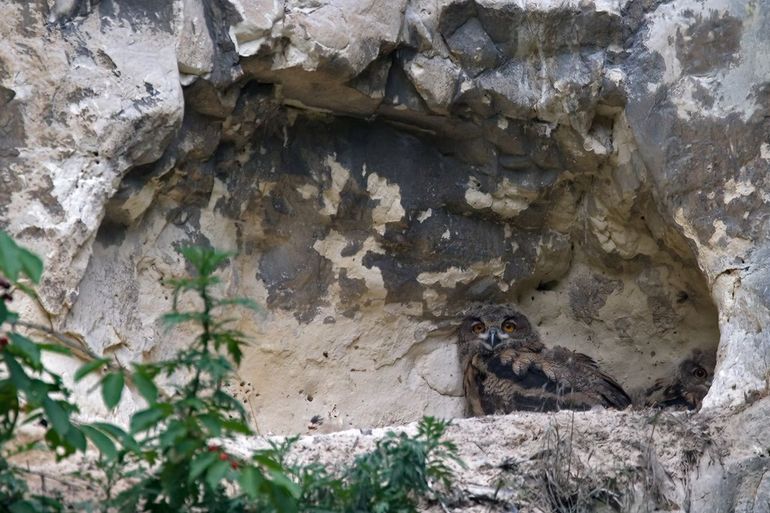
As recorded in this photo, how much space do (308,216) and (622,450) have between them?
176cm

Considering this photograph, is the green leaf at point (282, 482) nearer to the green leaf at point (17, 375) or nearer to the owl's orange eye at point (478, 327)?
the green leaf at point (17, 375)

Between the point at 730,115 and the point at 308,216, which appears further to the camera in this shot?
the point at 308,216

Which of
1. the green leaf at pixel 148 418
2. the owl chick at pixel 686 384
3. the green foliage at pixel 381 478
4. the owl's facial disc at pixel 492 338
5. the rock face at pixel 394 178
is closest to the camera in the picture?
the green leaf at pixel 148 418

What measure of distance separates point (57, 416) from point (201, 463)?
340 mm

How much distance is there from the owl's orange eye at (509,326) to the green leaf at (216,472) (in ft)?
9.99

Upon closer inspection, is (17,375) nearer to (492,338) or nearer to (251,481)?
(251,481)

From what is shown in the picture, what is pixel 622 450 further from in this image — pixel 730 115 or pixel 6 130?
pixel 6 130

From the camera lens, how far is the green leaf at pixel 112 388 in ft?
8.93

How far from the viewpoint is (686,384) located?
5.55 m

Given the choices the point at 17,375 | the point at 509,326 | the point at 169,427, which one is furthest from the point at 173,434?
the point at 509,326

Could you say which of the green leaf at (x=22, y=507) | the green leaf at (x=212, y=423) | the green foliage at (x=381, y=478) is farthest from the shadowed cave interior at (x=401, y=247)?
the green leaf at (x=212, y=423)

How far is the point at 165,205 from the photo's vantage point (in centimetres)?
509

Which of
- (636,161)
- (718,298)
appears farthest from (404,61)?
(718,298)

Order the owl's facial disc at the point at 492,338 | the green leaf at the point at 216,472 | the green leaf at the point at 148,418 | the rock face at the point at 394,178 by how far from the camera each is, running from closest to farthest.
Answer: the green leaf at the point at 216,472
the green leaf at the point at 148,418
the rock face at the point at 394,178
the owl's facial disc at the point at 492,338
